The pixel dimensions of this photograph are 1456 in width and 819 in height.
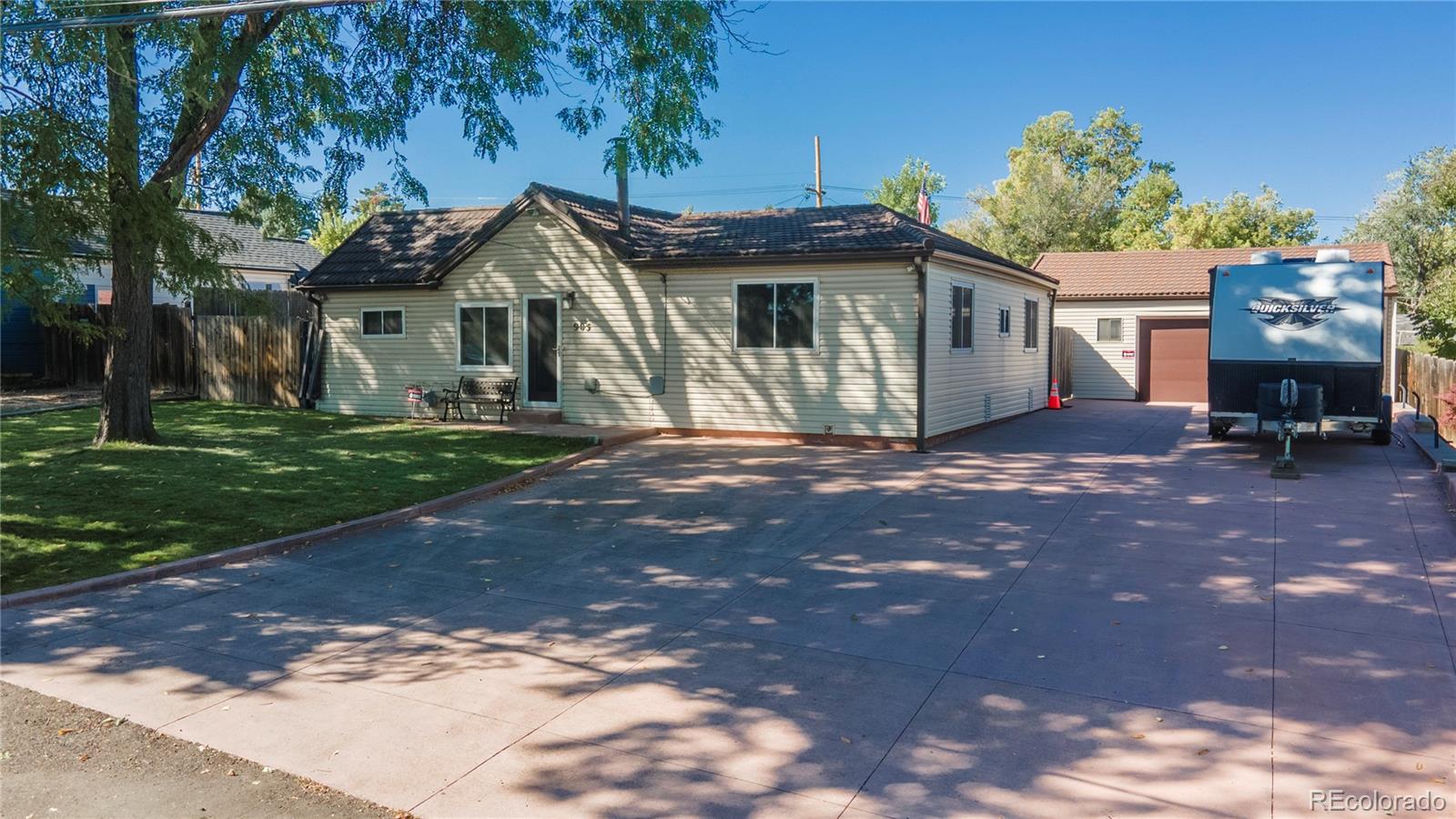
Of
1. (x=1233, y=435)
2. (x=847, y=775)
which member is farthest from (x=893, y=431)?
(x=847, y=775)

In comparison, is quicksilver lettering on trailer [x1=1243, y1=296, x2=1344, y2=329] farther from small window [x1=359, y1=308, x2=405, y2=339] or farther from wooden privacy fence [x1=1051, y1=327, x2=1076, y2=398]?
small window [x1=359, y1=308, x2=405, y2=339]

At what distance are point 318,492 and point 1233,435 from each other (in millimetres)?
14027

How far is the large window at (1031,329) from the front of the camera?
20.6m

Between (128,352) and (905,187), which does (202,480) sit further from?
(905,187)

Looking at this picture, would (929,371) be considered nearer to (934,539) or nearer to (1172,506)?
(1172,506)

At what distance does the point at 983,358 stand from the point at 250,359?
602 inches

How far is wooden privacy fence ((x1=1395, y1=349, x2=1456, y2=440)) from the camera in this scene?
1411 centimetres

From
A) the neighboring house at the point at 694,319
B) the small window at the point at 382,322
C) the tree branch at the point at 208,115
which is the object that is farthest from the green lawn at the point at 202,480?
the tree branch at the point at 208,115

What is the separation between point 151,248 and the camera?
9.85 m

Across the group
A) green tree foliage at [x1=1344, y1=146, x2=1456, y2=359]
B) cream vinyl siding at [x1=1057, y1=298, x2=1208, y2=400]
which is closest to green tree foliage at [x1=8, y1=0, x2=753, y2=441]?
cream vinyl siding at [x1=1057, y1=298, x2=1208, y2=400]

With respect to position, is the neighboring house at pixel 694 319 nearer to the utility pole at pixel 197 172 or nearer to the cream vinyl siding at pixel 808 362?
the cream vinyl siding at pixel 808 362

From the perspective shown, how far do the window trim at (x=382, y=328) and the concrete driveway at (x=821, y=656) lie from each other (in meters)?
8.70

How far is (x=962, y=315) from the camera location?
1645 cm
